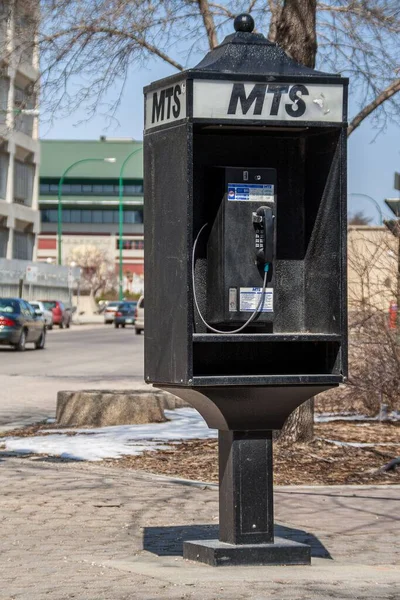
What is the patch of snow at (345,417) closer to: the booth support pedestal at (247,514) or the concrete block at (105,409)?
the concrete block at (105,409)

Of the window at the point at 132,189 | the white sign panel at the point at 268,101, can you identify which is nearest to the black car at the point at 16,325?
the white sign panel at the point at 268,101

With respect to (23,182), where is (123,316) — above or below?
below

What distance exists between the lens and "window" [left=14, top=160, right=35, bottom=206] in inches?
3179

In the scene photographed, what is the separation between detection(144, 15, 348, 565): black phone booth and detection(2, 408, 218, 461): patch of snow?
4.91 meters

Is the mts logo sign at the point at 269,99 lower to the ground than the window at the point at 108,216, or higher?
lower

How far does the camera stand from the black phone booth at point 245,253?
21.6 feet

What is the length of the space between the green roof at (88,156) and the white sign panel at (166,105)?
4986 inches

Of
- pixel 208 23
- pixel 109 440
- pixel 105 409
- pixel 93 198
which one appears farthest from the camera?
pixel 93 198

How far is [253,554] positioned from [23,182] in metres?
77.4

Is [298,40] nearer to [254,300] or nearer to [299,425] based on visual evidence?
[299,425]

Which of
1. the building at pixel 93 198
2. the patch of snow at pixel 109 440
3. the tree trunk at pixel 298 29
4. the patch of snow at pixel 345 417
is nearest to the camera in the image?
the tree trunk at pixel 298 29

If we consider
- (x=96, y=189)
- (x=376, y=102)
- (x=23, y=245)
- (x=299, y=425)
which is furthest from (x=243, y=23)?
(x=96, y=189)

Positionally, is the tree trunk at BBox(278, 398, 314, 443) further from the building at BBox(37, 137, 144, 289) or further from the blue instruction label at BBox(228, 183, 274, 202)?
the building at BBox(37, 137, 144, 289)

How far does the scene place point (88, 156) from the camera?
138m
